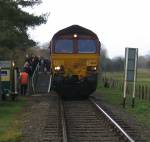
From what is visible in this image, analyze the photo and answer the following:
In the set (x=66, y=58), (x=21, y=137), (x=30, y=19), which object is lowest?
(x=21, y=137)

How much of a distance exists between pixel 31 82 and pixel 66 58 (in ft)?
22.3

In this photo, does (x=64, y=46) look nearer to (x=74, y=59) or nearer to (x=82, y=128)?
(x=74, y=59)

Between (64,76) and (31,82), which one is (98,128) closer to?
(64,76)

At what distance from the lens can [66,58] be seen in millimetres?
32344

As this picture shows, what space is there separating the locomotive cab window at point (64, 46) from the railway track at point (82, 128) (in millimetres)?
6786

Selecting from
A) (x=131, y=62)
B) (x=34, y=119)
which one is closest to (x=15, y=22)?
(x=131, y=62)

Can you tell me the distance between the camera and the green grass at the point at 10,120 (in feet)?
55.4

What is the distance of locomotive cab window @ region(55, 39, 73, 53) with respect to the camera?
107 ft

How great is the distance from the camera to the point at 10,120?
21.7 metres

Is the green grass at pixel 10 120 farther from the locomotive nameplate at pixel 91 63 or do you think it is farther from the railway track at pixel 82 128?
the locomotive nameplate at pixel 91 63

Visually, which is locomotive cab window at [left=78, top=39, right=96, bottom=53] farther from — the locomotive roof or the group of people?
the group of people

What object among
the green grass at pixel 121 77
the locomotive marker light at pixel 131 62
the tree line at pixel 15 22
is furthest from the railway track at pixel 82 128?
the green grass at pixel 121 77

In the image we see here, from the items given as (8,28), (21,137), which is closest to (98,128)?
(21,137)

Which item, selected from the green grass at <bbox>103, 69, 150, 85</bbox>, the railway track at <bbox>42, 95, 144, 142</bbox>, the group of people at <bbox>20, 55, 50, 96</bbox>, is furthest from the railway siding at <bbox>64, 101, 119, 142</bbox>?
the green grass at <bbox>103, 69, 150, 85</bbox>
